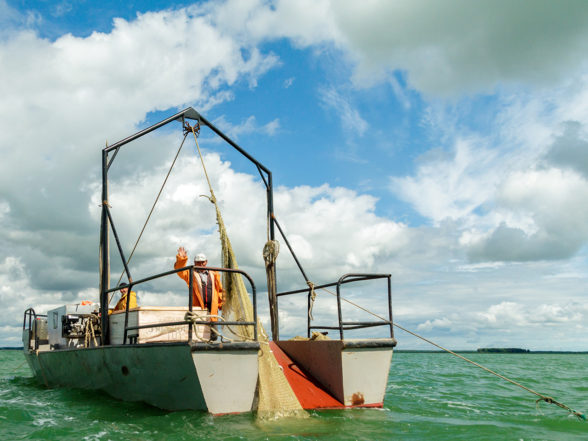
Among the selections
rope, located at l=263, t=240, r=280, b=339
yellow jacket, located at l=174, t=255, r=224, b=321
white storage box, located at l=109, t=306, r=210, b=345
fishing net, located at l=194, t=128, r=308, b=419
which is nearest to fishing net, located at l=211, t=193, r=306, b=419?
fishing net, located at l=194, t=128, r=308, b=419

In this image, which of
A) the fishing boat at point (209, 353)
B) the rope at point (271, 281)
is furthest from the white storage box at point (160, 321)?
the rope at point (271, 281)

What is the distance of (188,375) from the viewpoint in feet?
20.3

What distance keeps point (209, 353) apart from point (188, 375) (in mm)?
390

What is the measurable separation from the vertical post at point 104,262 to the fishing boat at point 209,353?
17mm

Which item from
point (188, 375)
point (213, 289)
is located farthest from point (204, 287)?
point (188, 375)

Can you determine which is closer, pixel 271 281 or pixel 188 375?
pixel 188 375

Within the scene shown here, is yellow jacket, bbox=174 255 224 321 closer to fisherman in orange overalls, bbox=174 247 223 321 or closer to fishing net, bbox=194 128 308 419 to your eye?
fisherman in orange overalls, bbox=174 247 223 321

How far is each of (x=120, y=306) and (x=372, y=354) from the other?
461 cm

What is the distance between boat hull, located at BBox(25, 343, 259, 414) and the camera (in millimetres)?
6141

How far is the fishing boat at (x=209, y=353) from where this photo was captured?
6270 mm

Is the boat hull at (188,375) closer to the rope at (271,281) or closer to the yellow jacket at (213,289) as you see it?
the yellow jacket at (213,289)

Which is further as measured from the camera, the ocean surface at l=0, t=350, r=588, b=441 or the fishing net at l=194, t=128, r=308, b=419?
the fishing net at l=194, t=128, r=308, b=419

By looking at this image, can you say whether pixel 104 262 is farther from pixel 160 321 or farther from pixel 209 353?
pixel 209 353

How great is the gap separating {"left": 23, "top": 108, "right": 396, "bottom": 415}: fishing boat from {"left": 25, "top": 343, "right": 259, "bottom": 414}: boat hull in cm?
1
